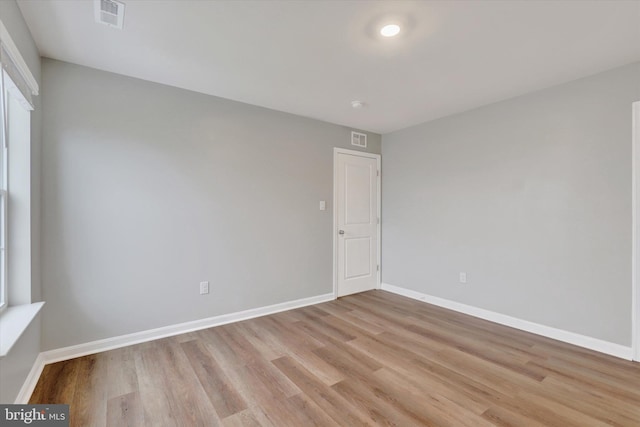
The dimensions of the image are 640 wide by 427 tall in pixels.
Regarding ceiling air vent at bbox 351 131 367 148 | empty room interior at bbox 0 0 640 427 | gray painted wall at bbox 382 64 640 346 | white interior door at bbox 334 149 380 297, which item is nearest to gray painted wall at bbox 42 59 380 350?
empty room interior at bbox 0 0 640 427

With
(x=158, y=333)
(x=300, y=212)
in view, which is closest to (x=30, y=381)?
(x=158, y=333)

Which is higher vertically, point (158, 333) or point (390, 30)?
point (390, 30)

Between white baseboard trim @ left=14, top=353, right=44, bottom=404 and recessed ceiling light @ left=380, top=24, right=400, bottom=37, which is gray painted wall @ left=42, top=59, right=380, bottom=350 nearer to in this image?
white baseboard trim @ left=14, top=353, right=44, bottom=404

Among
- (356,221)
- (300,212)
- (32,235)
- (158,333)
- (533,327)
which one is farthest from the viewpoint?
(356,221)

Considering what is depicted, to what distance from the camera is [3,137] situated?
6.18ft

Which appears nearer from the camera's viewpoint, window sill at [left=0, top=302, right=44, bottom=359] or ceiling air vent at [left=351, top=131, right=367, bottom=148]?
window sill at [left=0, top=302, right=44, bottom=359]

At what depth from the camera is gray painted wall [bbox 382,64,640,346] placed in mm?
2508

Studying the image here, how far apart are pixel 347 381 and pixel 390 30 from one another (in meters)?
2.49

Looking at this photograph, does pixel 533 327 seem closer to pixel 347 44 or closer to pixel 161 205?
pixel 347 44

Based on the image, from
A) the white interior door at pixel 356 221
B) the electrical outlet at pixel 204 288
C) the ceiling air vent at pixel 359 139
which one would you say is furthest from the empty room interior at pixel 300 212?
the ceiling air vent at pixel 359 139

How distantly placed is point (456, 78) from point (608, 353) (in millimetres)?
2777

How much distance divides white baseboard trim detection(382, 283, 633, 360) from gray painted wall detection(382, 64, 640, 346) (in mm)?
56

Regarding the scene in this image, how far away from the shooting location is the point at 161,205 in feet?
9.20

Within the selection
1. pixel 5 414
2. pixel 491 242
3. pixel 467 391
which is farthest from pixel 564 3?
pixel 5 414
